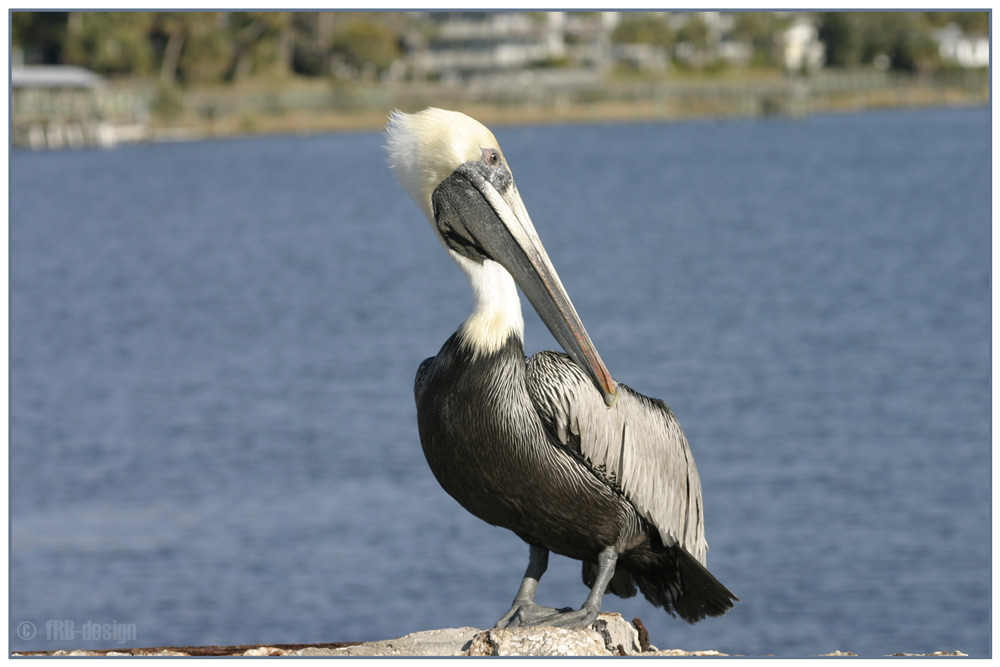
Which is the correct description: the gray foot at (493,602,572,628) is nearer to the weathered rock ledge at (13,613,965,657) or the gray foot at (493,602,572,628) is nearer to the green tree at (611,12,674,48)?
the weathered rock ledge at (13,613,965,657)

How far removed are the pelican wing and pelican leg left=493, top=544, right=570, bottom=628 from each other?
1.35 ft

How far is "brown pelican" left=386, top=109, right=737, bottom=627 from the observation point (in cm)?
450

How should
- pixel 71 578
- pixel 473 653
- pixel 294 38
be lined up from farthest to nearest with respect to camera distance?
pixel 294 38
pixel 71 578
pixel 473 653

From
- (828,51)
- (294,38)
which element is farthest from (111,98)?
(828,51)

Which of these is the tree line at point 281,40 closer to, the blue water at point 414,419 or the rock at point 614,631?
the blue water at point 414,419

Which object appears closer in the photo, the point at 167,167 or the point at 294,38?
the point at 167,167

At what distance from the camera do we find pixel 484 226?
460 cm

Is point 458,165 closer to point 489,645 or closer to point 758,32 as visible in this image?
point 489,645

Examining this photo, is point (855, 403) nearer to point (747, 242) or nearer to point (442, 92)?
point (747, 242)

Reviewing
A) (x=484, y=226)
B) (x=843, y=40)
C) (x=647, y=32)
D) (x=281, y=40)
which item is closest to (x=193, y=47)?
(x=281, y=40)

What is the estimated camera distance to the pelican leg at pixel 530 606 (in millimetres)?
4797

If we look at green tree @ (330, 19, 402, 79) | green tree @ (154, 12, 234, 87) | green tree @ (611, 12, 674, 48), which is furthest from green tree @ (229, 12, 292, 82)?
green tree @ (611, 12, 674, 48)

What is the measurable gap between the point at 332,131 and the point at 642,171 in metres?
25.0

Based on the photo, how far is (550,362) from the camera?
4.66m
